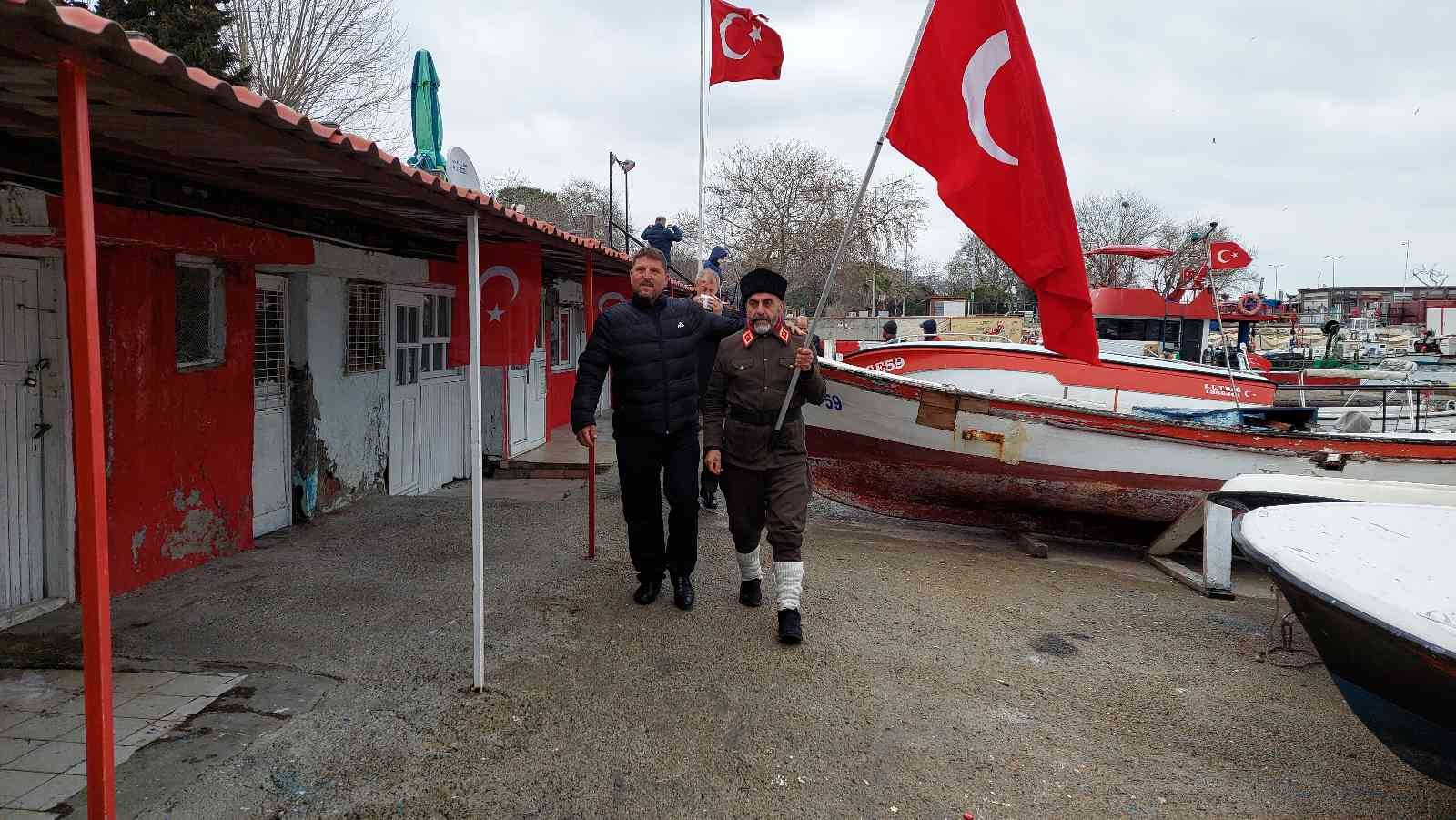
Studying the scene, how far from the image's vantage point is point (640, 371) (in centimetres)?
464

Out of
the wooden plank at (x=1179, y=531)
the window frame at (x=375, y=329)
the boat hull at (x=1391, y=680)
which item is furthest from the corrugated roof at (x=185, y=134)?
the wooden plank at (x=1179, y=531)

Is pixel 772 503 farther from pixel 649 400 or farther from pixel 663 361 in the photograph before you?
pixel 663 361

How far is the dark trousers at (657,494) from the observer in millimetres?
4664

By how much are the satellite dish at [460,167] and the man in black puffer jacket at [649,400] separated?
155cm

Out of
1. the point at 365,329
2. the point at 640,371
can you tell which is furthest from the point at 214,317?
the point at 640,371

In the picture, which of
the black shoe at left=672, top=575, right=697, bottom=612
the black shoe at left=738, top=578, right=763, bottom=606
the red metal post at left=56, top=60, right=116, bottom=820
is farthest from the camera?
the black shoe at left=738, top=578, right=763, bottom=606

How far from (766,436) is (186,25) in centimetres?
1797

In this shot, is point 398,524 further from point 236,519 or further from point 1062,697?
point 1062,697

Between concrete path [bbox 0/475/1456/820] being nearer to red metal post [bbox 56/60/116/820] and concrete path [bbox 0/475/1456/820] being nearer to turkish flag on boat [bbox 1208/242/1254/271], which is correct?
red metal post [bbox 56/60/116/820]

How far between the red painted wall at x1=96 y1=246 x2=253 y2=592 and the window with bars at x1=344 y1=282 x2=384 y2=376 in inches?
50.5

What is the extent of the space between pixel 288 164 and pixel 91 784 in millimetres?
2210

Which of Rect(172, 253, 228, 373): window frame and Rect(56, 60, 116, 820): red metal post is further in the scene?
Rect(172, 253, 228, 373): window frame

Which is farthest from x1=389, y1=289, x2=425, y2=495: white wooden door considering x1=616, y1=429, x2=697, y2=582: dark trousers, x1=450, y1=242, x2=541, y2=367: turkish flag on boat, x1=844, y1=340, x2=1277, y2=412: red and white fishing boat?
x1=844, y1=340, x2=1277, y2=412: red and white fishing boat

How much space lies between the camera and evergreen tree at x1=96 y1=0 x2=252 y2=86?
16.2 meters
